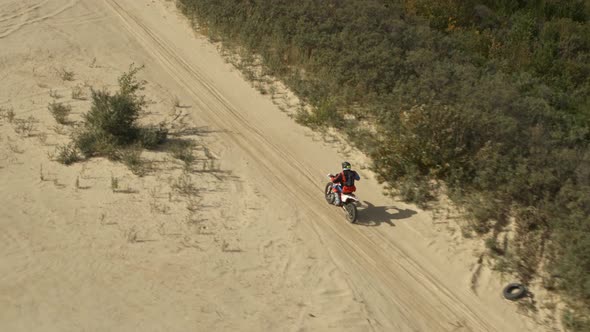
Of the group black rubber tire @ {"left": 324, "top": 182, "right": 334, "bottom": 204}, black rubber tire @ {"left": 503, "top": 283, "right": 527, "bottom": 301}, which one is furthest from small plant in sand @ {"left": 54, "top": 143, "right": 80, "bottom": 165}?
black rubber tire @ {"left": 503, "top": 283, "right": 527, "bottom": 301}

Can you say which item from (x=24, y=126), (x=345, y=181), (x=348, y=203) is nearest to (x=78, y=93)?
(x=24, y=126)

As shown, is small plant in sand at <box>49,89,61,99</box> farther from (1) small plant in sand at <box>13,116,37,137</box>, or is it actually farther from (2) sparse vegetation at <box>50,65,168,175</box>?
(2) sparse vegetation at <box>50,65,168,175</box>

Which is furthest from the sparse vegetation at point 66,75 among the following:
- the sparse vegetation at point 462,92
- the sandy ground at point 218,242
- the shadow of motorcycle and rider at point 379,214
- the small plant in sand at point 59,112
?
the shadow of motorcycle and rider at point 379,214

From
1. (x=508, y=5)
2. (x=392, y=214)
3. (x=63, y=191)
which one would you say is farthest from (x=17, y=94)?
(x=508, y=5)

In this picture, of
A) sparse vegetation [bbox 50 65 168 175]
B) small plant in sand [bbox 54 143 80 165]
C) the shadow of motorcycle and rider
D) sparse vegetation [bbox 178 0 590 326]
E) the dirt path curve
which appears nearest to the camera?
the dirt path curve

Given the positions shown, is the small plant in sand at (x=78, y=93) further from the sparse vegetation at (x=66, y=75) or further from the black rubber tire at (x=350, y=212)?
the black rubber tire at (x=350, y=212)

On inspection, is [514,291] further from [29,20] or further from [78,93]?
[29,20]
